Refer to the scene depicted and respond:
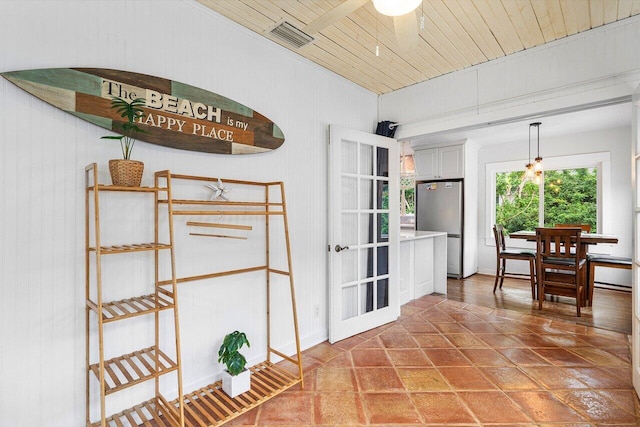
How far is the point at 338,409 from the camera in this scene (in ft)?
6.47

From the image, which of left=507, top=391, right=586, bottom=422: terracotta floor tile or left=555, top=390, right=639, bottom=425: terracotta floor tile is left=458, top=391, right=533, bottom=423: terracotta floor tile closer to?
left=507, top=391, right=586, bottom=422: terracotta floor tile

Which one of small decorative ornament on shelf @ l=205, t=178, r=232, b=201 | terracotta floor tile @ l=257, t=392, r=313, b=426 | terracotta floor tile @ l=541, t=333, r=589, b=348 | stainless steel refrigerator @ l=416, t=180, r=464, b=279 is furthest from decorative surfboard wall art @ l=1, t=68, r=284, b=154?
stainless steel refrigerator @ l=416, t=180, r=464, b=279

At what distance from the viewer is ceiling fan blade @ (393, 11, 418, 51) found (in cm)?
154

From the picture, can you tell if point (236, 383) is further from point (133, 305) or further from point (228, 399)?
point (133, 305)

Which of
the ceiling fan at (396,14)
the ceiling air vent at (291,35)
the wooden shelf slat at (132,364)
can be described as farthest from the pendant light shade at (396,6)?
the wooden shelf slat at (132,364)

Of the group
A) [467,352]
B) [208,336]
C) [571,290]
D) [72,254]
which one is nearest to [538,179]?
[571,290]

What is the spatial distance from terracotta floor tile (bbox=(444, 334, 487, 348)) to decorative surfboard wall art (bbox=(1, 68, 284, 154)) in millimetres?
2407

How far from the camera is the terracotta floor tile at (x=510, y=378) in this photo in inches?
86.1

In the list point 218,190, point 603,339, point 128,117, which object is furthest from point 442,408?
point 128,117

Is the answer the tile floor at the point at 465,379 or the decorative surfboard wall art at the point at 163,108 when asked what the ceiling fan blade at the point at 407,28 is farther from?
the tile floor at the point at 465,379

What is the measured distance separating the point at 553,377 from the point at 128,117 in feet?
10.7

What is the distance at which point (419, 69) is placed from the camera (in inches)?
119

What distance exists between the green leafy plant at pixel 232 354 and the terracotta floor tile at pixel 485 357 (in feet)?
6.07

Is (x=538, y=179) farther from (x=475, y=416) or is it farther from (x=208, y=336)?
(x=208, y=336)
